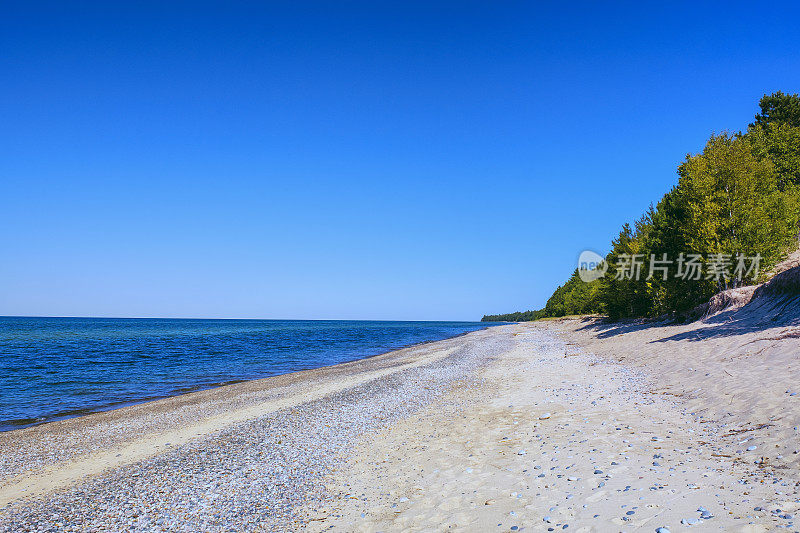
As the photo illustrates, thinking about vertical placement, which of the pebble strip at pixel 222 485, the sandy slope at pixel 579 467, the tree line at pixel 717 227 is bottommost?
the pebble strip at pixel 222 485

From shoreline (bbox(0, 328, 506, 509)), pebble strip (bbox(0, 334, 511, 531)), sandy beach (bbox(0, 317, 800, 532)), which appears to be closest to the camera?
sandy beach (bbox(0, 317, 800, 532))

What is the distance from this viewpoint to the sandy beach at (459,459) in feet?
22.7

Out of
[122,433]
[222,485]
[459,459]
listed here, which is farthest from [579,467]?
[122,433]

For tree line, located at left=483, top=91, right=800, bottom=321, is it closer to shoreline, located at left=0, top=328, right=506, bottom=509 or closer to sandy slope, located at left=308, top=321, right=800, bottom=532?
sandy slope, located at left=308, top=321, right=800, bottom=532

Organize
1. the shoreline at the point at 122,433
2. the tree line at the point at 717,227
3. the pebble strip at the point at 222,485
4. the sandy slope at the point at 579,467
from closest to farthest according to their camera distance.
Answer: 1. the sandy slope at the point at 579,467
2. the pebble strip at the point at 222,485
3. the shoreline at the point at 122,433
4. the tree line at the point at 717,227

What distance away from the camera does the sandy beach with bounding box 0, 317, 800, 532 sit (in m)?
6.91

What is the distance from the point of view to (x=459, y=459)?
10.1 m

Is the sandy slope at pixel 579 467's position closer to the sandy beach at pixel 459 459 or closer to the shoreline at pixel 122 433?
the sandy beach at pixel 459 459

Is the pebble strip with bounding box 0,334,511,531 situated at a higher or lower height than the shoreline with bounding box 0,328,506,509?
higher

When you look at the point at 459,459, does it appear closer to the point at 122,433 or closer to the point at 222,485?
the point at 222,485

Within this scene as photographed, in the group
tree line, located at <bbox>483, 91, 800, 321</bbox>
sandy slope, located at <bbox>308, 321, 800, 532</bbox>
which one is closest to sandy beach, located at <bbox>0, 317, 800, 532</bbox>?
sandy slope, located at <bbox>308, 321, 800, 532</bbox>

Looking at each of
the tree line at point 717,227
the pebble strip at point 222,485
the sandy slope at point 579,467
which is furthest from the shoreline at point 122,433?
the tree line at point 717,227

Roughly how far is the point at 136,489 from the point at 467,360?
28010 mm

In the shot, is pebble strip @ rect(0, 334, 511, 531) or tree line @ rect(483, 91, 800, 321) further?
tree line @ rect(483, 91, 800, 321)
